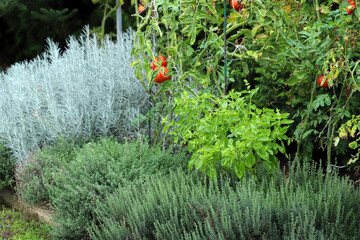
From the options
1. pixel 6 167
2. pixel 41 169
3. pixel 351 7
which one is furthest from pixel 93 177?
pixel 351 7

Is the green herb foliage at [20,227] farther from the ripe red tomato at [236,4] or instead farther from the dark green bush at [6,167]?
the ripe red tomato at [236,4]

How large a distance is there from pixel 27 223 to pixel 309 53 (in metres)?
2.72

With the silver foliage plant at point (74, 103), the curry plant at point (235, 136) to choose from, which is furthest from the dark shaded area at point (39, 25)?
the curry plant at point (235, 136)

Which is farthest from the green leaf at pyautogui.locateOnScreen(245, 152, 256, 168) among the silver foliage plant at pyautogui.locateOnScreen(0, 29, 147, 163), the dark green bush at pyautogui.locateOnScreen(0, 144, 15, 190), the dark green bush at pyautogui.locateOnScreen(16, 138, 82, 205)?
the dark green bush at pyautogui.locateOnScreen(0, 144, 15, 190)

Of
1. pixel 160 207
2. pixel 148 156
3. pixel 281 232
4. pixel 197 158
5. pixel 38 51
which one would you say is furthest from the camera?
pixel 38 51

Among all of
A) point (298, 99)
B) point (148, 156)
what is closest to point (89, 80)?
point (148, 156)

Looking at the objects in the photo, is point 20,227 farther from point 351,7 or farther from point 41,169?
point 351,7

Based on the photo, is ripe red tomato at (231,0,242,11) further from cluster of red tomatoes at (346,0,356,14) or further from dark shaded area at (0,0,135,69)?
dark shaded area at (0,0,135,69)

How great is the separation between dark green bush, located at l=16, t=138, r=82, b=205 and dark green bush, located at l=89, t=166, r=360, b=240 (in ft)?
3.56

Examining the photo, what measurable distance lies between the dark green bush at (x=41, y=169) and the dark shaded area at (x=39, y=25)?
368 cm

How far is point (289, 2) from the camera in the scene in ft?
11.1

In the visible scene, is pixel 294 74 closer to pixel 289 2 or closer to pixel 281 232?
pixel 289 2

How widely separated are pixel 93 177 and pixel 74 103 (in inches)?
44.3

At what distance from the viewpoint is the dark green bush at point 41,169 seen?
11.6 feet
